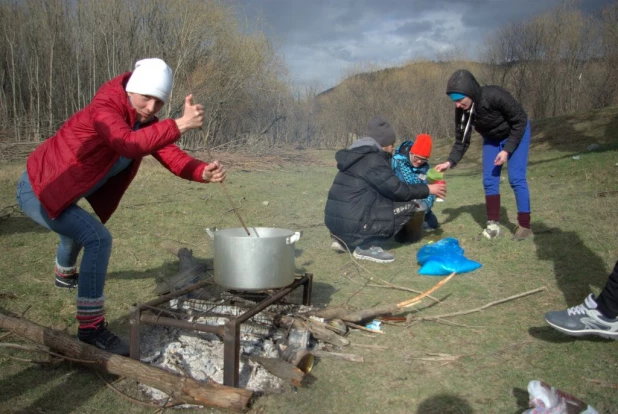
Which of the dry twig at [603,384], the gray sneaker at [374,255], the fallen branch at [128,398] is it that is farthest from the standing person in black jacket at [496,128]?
the fallen branch at [128,398]

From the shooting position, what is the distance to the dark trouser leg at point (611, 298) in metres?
2.41

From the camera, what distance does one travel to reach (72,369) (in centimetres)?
246

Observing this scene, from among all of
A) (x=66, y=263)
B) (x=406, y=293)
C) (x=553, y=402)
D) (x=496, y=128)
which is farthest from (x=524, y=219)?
(x=66, y=263)

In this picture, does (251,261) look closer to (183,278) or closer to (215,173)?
(215,173)

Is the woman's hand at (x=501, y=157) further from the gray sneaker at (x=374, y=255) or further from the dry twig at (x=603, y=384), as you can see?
the dry twig at (x=603, y=384)

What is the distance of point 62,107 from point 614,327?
1381 centimetres

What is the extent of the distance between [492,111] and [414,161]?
38.5 inches

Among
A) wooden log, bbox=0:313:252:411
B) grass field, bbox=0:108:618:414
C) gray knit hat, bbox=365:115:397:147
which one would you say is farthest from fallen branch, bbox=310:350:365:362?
gray knit hat, bbox=365:115:397:147

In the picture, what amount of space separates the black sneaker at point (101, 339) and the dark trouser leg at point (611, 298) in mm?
2559

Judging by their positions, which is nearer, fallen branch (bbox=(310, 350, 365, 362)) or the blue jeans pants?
fallen branch (bbox=(310, 350, 365, 362))

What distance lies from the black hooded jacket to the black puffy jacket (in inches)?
37.7

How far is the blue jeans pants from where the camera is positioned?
15.3 ft

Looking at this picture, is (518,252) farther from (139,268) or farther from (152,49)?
(152,49)

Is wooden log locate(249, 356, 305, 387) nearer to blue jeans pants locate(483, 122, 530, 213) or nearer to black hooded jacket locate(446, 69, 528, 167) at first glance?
black hooded jacket locate(446, 69, 528, 167)
